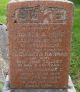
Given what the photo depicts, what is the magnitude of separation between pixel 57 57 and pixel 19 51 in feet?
2.01

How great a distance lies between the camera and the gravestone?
20.1ft

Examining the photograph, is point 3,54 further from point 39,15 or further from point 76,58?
point 39,15

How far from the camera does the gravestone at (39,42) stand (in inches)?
241

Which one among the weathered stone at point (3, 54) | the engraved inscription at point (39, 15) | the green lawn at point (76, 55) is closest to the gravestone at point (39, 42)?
the engraved inscription at point (39, 15)

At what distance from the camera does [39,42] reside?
6.25m

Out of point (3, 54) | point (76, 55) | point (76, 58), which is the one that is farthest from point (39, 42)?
point (76, 55)

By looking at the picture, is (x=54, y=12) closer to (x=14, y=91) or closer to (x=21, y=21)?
(x=21, y=21)

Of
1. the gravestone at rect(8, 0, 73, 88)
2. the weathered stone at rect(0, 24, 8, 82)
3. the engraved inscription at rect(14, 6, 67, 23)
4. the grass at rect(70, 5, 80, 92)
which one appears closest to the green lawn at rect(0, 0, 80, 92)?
→ the grass at rect(70, 5, 80, 92)

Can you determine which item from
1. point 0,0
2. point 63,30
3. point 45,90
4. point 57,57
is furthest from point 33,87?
point 0,0

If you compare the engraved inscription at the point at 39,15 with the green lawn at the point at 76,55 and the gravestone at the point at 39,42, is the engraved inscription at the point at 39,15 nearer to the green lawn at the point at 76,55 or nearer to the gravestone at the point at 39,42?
the gravestone at the point at 39,42

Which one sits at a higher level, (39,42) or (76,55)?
(39,42)

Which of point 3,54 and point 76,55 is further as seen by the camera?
point 76,55

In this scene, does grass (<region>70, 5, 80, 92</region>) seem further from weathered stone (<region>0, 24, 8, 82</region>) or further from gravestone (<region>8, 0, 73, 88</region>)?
gravestone (<region>8, 0, 73, 88</region>)

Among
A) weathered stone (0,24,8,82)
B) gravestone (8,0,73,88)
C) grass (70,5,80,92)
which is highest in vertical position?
gravestone (8,0,73,88)
